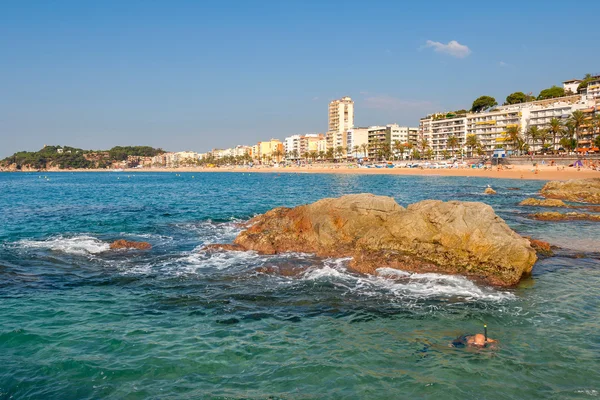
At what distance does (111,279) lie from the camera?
16.7 metres

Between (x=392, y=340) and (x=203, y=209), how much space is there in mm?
33821

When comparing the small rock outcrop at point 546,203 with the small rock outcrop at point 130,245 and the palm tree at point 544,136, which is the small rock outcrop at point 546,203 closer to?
the small rock outcrop at point 130,245

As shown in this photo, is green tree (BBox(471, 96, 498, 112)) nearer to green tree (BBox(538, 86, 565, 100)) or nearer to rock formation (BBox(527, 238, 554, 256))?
green tree (BBox(538, 86, 565, 100))

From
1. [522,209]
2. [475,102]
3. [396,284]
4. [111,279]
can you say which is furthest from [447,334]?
[475,102]

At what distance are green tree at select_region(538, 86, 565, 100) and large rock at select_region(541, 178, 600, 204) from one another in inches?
5313

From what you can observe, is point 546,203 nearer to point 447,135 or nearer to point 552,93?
point 447,135

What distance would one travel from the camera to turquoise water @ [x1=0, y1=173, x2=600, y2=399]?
9.19m

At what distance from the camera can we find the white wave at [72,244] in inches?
864

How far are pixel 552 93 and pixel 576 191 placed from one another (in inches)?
5537

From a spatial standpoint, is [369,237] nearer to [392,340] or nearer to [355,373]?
[392,340]

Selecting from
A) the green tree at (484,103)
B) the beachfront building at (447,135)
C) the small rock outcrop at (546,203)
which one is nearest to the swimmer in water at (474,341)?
the small rock outcrop at (546,203)

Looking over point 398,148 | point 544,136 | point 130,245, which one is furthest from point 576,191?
point 398,148

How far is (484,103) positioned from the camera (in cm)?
18750

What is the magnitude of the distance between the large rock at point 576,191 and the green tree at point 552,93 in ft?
443
